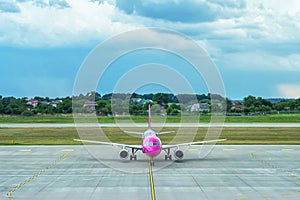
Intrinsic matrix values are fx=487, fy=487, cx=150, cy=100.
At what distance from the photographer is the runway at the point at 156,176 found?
91.7ft

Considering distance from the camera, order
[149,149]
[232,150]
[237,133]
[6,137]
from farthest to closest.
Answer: [237,133], [6,137], [232,150], [149,149]

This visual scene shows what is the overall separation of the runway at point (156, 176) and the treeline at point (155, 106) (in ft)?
135

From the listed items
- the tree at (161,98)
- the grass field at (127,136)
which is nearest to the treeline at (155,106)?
the tree at (161,98)

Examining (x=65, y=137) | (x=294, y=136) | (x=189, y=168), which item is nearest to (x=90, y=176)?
(x=189, y=168)

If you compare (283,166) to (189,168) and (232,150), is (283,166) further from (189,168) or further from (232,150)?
(232,150)

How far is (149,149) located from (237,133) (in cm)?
3893

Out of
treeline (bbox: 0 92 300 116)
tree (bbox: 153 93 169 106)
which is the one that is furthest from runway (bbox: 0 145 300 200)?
tree (bbox: 153 93 169 106)

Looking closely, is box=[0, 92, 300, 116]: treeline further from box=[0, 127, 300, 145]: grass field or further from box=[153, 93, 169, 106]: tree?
box=[0, 127, 300, 145]: grass field

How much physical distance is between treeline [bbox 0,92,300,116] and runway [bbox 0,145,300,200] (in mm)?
41073

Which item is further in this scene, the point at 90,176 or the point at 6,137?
the point at 6,137

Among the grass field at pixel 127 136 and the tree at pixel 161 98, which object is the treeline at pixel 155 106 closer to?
the tree at pixel 161 98

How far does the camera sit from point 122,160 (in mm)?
43656

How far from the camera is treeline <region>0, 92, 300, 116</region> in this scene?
9938cm

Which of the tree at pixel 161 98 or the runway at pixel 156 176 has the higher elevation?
the tree at pixel 161 98
